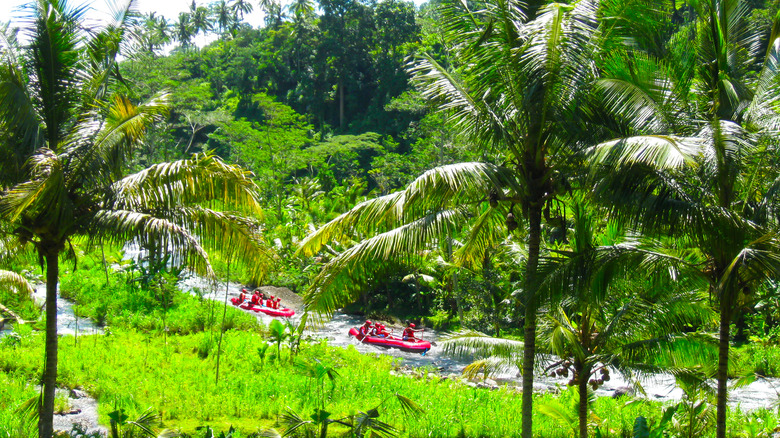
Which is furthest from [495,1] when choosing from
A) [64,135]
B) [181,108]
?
[181,108]

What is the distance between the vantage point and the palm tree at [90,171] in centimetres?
646

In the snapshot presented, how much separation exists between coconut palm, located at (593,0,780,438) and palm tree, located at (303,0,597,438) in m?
0.50

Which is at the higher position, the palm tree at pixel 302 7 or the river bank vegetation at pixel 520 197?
the palm tree at pixel 302 7

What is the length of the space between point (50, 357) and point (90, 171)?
7.17 feet

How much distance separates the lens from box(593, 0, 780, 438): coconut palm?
5.64 meters

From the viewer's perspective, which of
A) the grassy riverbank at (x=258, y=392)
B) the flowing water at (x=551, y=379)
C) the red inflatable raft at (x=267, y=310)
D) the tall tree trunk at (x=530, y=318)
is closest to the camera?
the tall tree trunk at (x=530, y=318)

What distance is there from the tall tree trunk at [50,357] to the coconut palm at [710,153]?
5.84 metres

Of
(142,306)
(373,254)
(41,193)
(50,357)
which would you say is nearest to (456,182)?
(373,254)

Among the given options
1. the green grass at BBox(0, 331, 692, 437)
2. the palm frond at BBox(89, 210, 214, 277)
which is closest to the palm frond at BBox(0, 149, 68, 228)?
the palm frond at BBox(89, 210, 214, 277)

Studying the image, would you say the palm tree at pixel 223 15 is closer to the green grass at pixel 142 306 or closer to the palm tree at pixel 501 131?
the green grass at pixel 142 306

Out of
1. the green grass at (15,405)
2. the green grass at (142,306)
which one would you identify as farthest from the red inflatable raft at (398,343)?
the green grass at (15,405)

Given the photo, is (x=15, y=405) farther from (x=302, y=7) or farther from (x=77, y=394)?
(x=302, y=7)

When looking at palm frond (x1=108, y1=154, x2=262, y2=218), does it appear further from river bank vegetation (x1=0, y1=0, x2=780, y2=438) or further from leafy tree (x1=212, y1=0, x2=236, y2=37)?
leafy tree (x1=212, y1=0, x2=236, y2=37)

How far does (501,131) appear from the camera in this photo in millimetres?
6422
